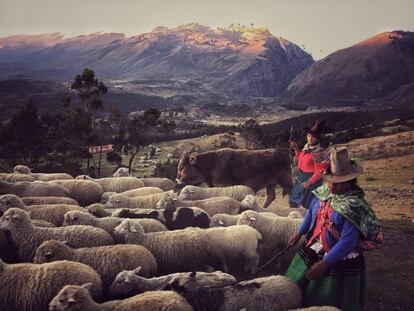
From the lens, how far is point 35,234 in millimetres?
6941

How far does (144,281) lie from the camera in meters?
5.67

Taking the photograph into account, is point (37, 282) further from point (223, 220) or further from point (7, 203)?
point (223, 220)

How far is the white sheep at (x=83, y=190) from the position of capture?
1116 cm

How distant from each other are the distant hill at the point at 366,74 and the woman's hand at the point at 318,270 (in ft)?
239

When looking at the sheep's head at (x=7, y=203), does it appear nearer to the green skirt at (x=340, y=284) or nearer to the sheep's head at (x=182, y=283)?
the sheep's head at (x=182, y=283)

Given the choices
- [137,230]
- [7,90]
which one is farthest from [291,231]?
[7,90]

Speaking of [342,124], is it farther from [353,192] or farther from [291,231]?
[353,192]

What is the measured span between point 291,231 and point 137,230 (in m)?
3.14

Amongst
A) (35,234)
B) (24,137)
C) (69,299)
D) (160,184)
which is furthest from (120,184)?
(24,137)

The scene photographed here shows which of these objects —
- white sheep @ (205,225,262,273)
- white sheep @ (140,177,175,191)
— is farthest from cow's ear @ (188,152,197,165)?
white sheep @ (205,225,262,273)

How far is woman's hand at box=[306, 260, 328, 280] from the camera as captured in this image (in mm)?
4123

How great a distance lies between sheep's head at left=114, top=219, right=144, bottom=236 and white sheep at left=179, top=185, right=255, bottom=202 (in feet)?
11.6

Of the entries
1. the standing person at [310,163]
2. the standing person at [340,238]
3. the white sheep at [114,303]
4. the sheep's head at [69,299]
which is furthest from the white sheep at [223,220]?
the sheep's head at [69,299]

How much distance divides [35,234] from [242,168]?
6323mm
